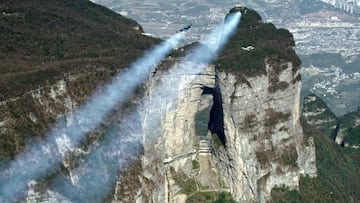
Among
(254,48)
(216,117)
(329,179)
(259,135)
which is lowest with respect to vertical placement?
(329,179)

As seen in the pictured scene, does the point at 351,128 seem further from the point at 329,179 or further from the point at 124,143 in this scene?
the point at 124,143

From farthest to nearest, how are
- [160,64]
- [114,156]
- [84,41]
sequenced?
1. [84,41]
2. [160,64]
3. [114,156]

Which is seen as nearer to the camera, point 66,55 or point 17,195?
point 17,195

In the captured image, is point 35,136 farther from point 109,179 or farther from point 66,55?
point 66,55

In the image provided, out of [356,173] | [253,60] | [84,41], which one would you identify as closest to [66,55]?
[84,41]

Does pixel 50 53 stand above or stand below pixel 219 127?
above

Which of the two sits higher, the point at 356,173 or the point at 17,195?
the point at 17,195

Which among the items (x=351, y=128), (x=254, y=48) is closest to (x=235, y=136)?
(x=254, y=48)
